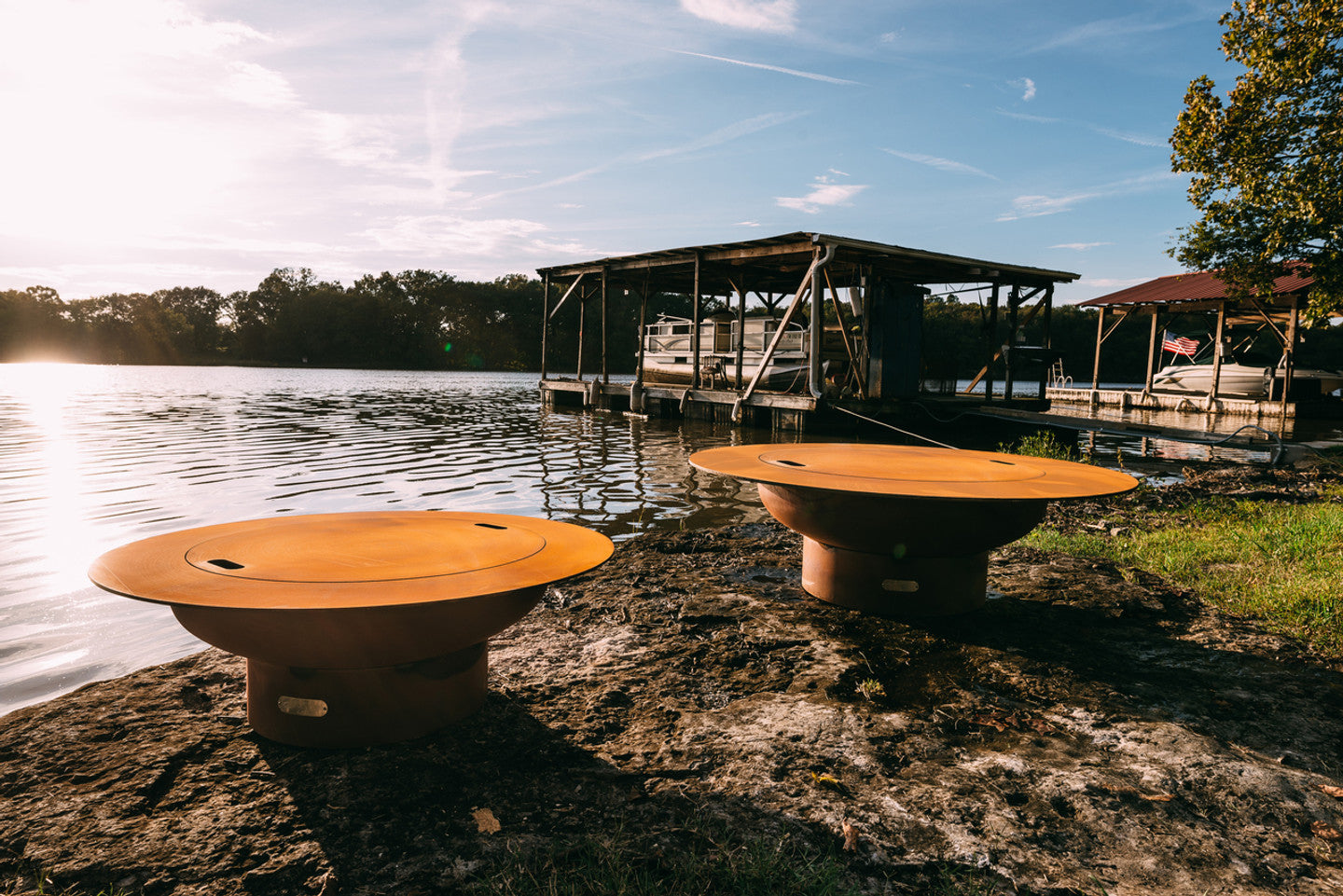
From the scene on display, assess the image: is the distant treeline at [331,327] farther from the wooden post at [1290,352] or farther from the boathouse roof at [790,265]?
the wooden post at [1290,352]

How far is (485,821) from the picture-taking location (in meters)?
2.33

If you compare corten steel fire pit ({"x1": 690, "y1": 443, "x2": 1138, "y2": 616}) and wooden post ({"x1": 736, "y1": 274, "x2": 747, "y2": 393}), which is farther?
wooden post ({"x1": 736, "y1": 274, "x2": 747, "y2": 393})

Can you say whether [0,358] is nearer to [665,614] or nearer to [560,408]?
[560,408]

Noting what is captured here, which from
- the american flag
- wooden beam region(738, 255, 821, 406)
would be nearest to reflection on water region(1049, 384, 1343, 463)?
the american flag

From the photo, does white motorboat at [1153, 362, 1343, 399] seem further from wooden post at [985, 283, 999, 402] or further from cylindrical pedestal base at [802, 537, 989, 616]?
cylindrical pedestal base at [802, 537, 989, 616]

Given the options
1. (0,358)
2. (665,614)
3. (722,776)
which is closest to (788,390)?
(665,614)

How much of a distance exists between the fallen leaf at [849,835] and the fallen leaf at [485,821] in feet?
3.54

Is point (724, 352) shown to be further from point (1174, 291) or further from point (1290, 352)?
point (1290, 352)

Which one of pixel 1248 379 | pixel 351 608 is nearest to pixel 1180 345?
pixel 1248 379

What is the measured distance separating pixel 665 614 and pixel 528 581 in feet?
6.65

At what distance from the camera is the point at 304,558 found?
2863mm

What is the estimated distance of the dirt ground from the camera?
215cm

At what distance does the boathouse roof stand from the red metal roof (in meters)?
7.86

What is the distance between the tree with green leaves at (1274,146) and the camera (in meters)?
10.6
